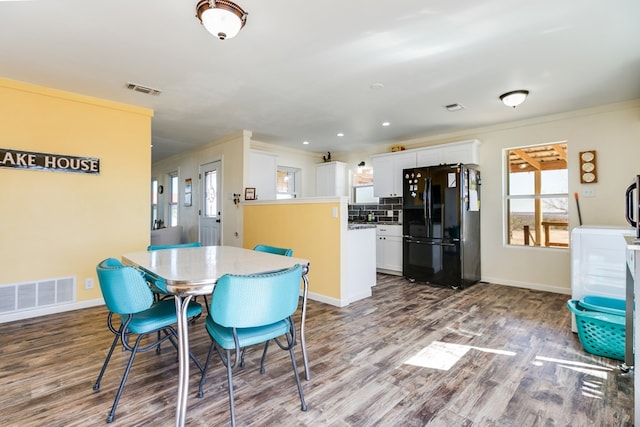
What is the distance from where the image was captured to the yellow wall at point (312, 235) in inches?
146

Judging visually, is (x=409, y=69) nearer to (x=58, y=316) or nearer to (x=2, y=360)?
(x=2, y=360)

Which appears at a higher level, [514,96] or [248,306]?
[514,96]

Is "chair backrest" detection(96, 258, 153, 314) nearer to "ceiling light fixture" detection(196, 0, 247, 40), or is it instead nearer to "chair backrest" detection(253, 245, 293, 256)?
"chair backrest" detection(253, 245, 293, 256)

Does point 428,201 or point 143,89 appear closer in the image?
point 143,89

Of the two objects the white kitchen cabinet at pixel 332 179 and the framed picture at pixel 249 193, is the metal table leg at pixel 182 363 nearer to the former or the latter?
the framed picture at pixel 249 193

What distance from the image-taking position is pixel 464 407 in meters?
1.77

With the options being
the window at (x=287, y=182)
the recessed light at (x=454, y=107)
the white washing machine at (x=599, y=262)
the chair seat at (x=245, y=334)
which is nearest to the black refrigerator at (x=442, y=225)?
the recessed light at (x=454, y=107)

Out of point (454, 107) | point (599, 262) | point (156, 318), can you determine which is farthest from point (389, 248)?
point (156, 318)

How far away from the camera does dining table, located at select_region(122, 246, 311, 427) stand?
149 cm

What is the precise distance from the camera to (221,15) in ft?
6.26

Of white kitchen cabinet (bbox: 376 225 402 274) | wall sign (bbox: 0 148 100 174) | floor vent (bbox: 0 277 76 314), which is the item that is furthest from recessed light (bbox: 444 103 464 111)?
floor vent (bbox: 0 277 76 314)

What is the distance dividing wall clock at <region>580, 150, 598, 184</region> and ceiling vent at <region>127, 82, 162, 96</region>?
5253mm

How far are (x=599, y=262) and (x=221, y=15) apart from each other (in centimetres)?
346

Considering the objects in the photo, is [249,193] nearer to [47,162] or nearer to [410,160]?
[47,162]
